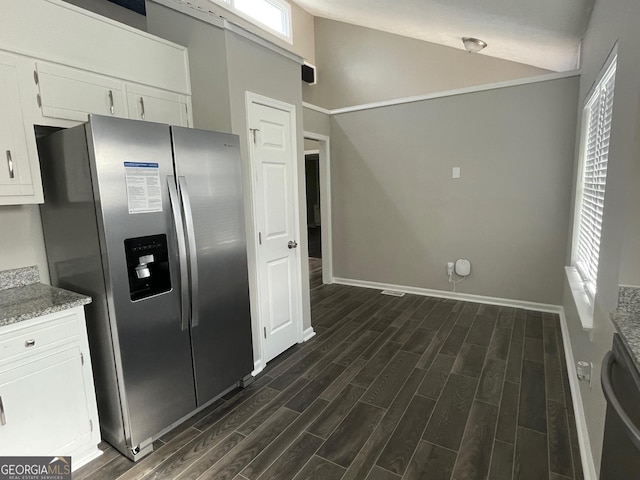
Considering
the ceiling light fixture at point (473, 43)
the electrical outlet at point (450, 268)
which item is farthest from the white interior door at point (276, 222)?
the ceiling light fixture at point (473, 43)

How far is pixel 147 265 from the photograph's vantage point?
74.5 inches

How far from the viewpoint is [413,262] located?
4566 millimetres

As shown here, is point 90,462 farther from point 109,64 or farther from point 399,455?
point 109,64

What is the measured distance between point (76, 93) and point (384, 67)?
15.0ft

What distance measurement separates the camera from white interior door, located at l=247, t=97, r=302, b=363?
2.71 meters

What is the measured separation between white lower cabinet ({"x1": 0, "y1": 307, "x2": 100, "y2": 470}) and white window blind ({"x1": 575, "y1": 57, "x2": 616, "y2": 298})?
2.92 meters

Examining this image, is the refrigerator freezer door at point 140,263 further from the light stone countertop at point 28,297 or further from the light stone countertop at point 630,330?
the light stone countertop at point 630,330

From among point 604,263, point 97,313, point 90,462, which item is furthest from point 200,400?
Result: point 604,263

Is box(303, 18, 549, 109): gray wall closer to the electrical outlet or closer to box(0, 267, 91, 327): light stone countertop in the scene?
the electrical outlet

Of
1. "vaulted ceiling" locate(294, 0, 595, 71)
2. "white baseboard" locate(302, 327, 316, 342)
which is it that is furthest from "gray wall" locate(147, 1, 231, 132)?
"white baseboard" locate(302, 327, 316, 342)

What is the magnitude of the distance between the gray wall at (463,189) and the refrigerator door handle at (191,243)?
313 cm

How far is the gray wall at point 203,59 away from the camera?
2.40 m

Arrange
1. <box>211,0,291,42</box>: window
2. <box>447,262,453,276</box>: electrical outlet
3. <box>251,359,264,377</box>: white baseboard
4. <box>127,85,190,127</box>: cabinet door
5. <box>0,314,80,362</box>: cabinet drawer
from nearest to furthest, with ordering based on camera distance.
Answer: <box>0,314,80,362</box>: cabinet drawer
<box>127,85,190,127</box>: cabinet door
<box>251,359,264,377</box>: white baseboard
<box>447,262,453,276</box>: electrical outlet
<box>211,0,291,42</box>: window

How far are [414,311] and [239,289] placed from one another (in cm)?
232
